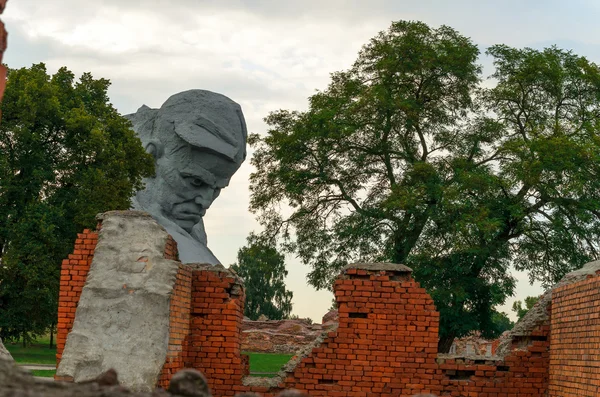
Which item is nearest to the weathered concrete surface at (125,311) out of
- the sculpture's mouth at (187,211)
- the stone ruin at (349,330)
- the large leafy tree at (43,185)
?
the stone ruin at (349,330)

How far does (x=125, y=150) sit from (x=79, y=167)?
151 centimetres

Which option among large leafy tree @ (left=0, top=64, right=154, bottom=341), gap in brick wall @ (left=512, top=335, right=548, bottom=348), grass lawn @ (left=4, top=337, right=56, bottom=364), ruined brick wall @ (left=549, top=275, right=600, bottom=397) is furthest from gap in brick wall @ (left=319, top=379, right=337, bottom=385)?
grass lawn @ (left=4, top=337, right=56, bottom=364)

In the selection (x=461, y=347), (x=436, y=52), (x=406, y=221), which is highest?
(x=436, y=52)

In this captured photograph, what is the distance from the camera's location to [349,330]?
9312 millimetres

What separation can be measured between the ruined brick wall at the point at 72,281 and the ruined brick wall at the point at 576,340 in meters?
5.05

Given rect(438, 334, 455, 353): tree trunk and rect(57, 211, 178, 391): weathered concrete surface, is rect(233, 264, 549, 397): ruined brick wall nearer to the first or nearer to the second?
rect(57, 211, 178, 391): weathered concrete surface

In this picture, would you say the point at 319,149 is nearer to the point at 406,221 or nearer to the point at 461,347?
the point at 406,221

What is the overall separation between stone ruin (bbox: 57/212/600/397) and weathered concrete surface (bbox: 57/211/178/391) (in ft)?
0.05

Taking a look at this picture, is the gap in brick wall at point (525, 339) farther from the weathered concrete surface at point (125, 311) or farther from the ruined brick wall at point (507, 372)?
the weathered concrete surface at point (125, 311)

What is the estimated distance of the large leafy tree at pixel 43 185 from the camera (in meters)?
19.3

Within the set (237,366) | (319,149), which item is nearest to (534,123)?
(319,149)

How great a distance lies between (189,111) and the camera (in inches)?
929

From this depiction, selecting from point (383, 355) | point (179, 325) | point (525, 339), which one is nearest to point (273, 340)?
point (525, 339)

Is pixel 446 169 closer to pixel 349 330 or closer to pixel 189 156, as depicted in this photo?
pixel 189 156
